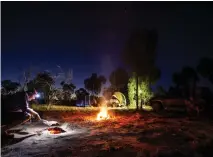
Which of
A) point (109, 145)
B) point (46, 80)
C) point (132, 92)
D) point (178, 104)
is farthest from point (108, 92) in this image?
point (109, 145)

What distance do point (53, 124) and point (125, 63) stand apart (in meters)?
14.1

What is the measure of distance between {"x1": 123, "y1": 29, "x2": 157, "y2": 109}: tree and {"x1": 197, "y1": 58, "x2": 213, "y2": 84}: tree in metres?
17.0

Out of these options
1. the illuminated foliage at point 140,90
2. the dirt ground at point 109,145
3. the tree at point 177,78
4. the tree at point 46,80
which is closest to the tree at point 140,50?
the illuminated foliage at point 140,90

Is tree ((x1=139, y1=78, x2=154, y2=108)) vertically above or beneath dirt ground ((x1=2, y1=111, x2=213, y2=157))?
above

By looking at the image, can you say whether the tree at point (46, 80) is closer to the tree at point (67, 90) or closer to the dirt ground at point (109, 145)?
the tree at point (67, 90)

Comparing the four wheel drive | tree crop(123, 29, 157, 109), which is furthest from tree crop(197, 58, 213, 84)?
the four wheel drive

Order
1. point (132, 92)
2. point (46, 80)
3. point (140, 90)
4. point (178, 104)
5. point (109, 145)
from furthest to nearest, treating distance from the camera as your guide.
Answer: point (132, 92) < point (140, 90) < point (46, 80) < point (178, 104) < point (109, 145)

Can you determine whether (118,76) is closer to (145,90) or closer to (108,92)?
(108,92)

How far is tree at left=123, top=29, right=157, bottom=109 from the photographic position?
80.8 ft

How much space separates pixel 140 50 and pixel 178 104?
780 cm

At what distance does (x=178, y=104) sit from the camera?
19531 millimetres

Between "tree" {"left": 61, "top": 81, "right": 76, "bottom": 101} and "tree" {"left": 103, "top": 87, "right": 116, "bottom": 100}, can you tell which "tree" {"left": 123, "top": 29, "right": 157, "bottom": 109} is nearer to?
"tree" {"left": 103, "top": 87, "right": 116, "bottom": 100}

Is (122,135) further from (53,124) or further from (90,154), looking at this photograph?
(53,124)

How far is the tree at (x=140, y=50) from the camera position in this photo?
24.6m
